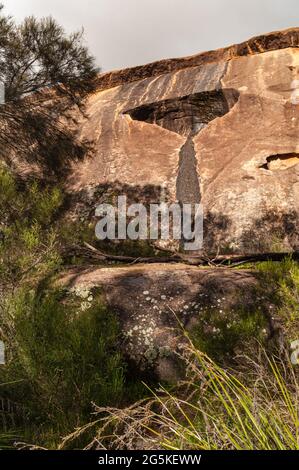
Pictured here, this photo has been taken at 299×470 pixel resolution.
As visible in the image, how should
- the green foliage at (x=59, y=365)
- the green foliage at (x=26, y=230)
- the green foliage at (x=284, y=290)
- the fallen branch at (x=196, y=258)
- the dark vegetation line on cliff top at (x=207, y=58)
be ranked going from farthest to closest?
the dark vegetation line on cliff top at (x=207, y=58)
the fallen branch at (x=196, y=258)
the green foliage at (x=26, y=230)
the green foliage at (x=284, y=290)
the green foliage at (x=59, y=365)

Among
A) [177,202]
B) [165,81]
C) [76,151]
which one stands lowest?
[177,202]

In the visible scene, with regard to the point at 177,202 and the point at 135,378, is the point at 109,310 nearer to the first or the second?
the point at 135,378

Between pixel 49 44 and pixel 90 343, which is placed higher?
pixel 49 44

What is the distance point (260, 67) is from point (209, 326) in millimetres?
11947

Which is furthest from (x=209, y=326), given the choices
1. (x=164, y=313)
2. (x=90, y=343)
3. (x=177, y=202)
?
(x=177, y=202)

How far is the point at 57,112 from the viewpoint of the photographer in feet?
32.9

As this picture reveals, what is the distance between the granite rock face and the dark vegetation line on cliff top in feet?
0.12

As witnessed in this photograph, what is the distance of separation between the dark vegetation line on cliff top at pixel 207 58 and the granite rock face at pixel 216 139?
0.12 ft

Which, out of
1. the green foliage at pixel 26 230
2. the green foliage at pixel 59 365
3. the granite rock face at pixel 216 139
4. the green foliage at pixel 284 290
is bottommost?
the green foliage at pixel 59 365

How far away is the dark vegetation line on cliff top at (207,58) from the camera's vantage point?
1611 centimetres

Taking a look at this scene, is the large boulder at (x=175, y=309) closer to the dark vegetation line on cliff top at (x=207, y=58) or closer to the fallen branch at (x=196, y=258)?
the fallen branch at (x=196, y=258)

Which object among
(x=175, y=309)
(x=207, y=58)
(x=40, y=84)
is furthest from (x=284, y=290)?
(x=207, y=58)

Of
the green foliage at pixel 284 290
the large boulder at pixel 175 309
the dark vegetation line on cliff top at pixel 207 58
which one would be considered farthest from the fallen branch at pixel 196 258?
the dark vegetation line on cliff top at pixel 207 58

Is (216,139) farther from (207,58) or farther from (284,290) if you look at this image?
(284,290)
